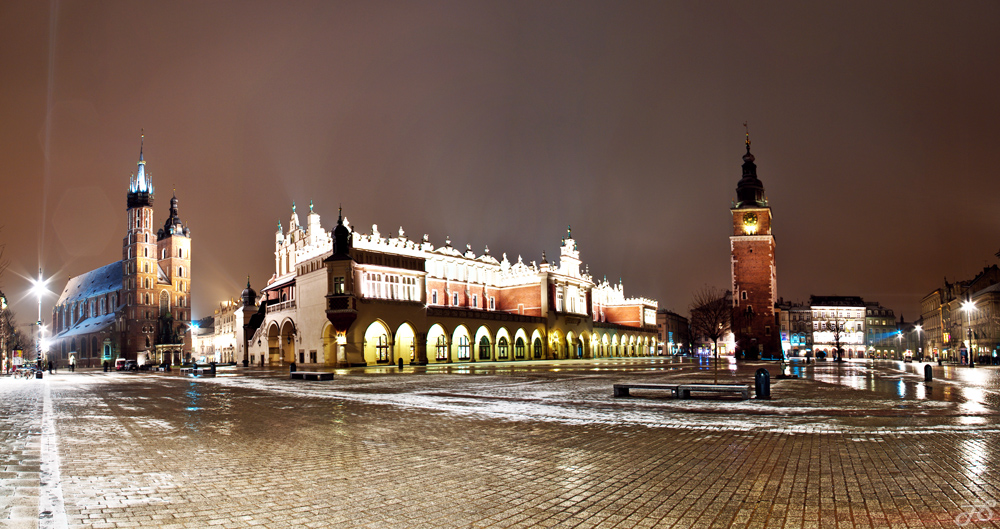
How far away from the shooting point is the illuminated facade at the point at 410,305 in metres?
51.4

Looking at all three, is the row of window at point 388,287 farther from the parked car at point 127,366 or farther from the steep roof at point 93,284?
the steep roof at point 93,284

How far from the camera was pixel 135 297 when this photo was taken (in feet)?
393

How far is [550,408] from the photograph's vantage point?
16.0 meters

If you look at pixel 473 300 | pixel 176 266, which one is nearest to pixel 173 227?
pixel 176 266

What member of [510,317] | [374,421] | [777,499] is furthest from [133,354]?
[777,499]

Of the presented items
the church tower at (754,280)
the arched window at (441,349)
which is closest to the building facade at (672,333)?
the church tower at (754,280)

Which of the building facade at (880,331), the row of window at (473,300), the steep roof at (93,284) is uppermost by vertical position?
the steep roof at (93,284)

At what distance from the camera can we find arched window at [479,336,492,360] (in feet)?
218

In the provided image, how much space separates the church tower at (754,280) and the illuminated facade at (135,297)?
92146 mm

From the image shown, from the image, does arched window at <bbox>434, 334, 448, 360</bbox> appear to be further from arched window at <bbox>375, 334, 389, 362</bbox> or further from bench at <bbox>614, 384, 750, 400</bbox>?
bench at <bbox>614, 384, 750, 400</bbox>

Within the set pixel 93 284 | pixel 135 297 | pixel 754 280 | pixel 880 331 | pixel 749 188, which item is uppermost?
pixel 749 188

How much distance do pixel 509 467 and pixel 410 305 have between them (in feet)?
156

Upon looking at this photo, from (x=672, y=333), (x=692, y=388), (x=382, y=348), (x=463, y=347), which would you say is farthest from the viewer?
(x=672, y=333)

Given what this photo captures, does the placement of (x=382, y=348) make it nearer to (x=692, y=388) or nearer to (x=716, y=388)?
(x=692, y=388)
